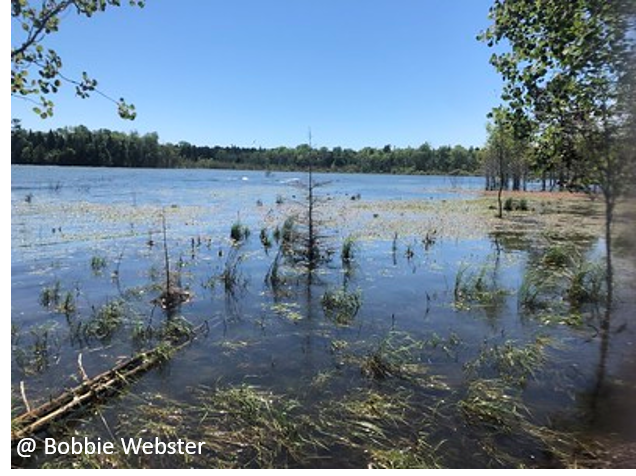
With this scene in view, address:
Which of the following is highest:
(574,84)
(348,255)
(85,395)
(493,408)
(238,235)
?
(574,84)

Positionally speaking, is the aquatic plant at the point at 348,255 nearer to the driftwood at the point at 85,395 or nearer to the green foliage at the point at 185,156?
the driftwood at the point at 85,395

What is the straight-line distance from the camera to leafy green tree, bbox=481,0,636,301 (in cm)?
577

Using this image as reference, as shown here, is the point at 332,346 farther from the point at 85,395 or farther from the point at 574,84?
the point at 574,84

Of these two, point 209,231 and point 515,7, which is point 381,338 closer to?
point 515,7

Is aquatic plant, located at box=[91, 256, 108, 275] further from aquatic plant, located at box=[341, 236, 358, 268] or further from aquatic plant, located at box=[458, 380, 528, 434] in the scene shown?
aquatic plant, located at box=[458, 380, 528, 434]

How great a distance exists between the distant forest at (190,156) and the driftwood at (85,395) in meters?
96.5

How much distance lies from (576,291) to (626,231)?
6.25 meters

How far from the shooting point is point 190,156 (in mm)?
184875

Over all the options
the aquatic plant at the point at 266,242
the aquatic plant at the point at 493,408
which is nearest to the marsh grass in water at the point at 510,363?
the aquatic plant at the point at 493,408

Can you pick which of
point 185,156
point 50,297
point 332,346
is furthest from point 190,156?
point 332,346

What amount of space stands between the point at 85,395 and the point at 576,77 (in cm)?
878

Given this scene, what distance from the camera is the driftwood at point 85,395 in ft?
17.1

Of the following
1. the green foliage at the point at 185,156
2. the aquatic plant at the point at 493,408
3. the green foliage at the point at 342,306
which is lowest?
the aquatic plant at the point at 493,408

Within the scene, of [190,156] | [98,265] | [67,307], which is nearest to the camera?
[67,307]
